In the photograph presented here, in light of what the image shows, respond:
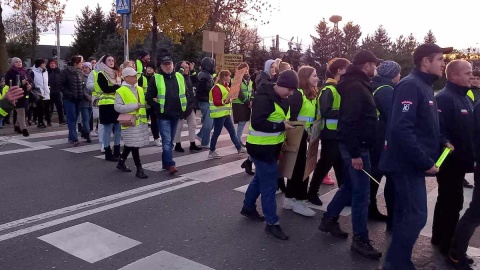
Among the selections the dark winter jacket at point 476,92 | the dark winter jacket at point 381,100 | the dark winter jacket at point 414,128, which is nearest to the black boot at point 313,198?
the dark winter jacket at point 381,100

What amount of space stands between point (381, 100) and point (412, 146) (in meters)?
1.35

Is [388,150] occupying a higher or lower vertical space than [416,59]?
lower

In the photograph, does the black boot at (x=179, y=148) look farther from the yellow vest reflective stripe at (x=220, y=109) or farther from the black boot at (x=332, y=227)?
the black boot at (x=332, y=227)

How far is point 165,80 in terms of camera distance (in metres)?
7.54

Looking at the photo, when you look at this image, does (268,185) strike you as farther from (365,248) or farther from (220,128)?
(220,128)

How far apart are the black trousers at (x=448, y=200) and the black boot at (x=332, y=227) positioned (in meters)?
0.94

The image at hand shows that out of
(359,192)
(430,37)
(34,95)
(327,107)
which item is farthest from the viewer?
(430,37)

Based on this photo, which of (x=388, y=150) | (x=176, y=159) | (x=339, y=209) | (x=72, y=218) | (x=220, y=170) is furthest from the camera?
(x=176, y=159)

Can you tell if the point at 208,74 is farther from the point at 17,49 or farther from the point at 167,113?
the point at 17,49

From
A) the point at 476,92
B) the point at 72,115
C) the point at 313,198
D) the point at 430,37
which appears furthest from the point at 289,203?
the point at 430,37

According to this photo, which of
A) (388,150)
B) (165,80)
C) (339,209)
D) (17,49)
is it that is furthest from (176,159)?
(17,49)

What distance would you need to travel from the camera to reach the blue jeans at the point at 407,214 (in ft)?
12.2

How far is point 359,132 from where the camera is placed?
4270mm

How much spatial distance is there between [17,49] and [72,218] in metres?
39.5
